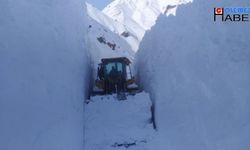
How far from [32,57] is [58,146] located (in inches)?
81.4

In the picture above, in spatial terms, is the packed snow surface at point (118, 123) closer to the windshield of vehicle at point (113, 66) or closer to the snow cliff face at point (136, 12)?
the windshield of vehicle at point (113, 66)

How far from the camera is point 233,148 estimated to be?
7.03 m

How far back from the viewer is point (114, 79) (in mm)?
12703

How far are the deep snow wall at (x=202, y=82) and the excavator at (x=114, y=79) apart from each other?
54.2 inches

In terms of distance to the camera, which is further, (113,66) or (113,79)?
(113,66)

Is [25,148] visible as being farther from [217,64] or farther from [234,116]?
[217,64]

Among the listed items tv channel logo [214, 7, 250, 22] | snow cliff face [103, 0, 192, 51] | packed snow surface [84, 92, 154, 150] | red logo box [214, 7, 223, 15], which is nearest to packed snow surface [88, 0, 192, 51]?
snow cliff face [103, 0, 192, 51]

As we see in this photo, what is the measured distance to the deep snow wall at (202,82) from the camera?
737 cm

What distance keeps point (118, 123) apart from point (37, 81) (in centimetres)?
397

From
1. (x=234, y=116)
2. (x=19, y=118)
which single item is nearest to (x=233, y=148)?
(x=234, y=116)

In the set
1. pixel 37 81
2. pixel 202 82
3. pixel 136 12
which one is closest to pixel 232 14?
pixel 202 82

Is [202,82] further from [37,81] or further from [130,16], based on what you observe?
[130,16]

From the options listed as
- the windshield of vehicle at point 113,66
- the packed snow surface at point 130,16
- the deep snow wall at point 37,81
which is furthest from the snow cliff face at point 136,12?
the deep snow wall at point 37,81

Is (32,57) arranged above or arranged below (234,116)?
above
